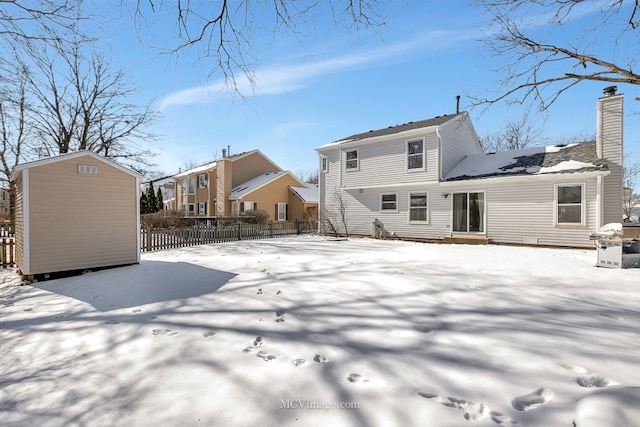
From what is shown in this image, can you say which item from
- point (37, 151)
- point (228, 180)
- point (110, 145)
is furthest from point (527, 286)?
point (37, 151)

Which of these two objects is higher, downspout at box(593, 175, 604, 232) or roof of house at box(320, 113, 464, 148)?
roof of house at box(320, 113, 464, 148)

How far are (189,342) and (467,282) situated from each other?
5038 mm

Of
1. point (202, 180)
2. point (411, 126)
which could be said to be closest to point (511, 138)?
point (411, 126)

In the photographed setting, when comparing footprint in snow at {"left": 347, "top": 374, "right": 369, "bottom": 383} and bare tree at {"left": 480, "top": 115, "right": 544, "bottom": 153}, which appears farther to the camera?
bare tree at {"left": 480, "top": 115, "right": 544, "bottom": 153}

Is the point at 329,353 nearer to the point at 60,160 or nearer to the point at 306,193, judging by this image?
the point at 60,160

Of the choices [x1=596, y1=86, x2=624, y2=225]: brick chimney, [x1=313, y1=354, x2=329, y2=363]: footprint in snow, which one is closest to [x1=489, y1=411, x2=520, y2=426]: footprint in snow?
[x1=313, y1=354, x2=329, y2=363]: footprint in snow

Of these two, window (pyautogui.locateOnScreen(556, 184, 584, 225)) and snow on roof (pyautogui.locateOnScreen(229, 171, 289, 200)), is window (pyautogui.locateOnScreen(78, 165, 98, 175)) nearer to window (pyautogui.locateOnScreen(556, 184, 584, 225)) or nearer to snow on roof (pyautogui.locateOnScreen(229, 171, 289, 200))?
window (pyautogui.locateOnScreen(556, 184, 584, 225))

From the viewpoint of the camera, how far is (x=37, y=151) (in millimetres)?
20906

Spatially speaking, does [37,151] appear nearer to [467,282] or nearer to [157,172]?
[157,172]

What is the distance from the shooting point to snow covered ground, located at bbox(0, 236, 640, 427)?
2.31 m

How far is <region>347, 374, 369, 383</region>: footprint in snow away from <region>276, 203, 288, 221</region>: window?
25.5 m

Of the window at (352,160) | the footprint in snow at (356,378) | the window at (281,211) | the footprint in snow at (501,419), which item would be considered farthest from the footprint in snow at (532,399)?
the window at (281,211)

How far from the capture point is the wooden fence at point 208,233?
489 inches

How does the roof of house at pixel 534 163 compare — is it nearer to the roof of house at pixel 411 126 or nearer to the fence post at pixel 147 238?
the roof of house at pixel 411 126
